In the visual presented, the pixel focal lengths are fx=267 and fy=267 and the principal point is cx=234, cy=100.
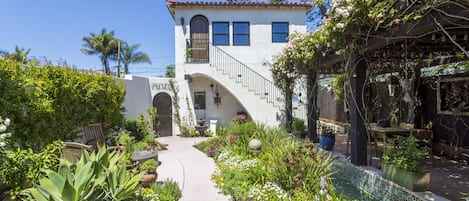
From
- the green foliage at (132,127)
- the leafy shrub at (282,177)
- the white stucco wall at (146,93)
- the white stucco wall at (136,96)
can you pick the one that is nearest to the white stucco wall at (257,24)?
the white stucco wall at (146,93)

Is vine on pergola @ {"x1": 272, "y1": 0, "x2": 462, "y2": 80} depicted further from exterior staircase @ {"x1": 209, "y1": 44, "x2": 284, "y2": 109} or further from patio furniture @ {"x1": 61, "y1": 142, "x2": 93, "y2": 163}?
patio furniture @ {"x1": 61, "y1": 142, "x2": 93, "y2": 163}

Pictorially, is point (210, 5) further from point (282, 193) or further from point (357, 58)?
point (282, 193)

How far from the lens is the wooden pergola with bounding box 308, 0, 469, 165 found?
3.12 metres

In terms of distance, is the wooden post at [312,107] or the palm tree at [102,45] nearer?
the wooden post at [312,107]

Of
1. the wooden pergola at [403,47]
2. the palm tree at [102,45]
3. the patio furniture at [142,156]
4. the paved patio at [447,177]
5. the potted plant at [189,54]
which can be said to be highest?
the palm tree at [102,45]

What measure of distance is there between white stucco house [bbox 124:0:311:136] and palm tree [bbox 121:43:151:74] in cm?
1718

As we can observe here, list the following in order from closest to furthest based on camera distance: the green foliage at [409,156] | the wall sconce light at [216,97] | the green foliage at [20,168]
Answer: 1. the green foliage at [20,168]
2. the green foliage at [409,156]
3. the wall sconce light at [216,97]

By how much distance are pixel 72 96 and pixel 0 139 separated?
388cm

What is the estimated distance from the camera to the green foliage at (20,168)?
303 cm

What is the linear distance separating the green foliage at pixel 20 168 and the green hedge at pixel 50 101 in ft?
4.18

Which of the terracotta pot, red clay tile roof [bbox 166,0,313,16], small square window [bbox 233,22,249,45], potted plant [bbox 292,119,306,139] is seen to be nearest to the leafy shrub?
the terracotta pot

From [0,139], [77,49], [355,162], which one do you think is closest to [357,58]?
[355,162]

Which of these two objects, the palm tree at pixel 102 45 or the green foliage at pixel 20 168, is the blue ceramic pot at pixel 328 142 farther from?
the palm tree at pixel 102 45

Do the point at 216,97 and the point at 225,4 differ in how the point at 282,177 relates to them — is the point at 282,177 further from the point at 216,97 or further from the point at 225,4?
the point at 225,4
